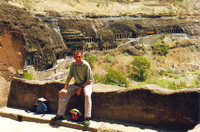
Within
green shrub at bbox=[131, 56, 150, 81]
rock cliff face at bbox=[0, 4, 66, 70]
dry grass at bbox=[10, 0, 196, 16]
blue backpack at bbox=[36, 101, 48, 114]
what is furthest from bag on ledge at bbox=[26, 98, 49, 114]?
dry grass at bbox=[10, 0, 196, 16]

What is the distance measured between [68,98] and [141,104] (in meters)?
1.61

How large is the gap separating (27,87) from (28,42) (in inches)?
987

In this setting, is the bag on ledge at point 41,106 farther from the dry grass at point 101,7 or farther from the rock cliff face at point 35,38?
the dry grass at point 101,7

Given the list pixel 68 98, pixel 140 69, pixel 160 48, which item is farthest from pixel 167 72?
pixel 68 98

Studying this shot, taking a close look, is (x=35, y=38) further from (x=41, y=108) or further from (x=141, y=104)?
(x=141, y=104)

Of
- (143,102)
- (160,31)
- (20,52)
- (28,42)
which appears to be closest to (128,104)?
(143,102)

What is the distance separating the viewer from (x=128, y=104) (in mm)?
4801

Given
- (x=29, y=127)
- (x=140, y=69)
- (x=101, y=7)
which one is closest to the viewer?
(x=29, y=127)

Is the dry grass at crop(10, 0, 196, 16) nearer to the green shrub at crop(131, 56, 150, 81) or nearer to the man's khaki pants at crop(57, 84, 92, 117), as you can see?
the green shrub at crop(131, 56, 150, 81)

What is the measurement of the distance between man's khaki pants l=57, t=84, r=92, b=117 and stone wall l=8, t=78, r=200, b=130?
0.95ft

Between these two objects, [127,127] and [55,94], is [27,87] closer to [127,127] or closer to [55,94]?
[55,94]

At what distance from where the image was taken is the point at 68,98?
4.92 metres

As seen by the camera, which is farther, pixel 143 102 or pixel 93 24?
pixel 93 24

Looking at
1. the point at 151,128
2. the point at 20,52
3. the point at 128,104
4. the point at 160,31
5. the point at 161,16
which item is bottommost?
the point at 151,128
